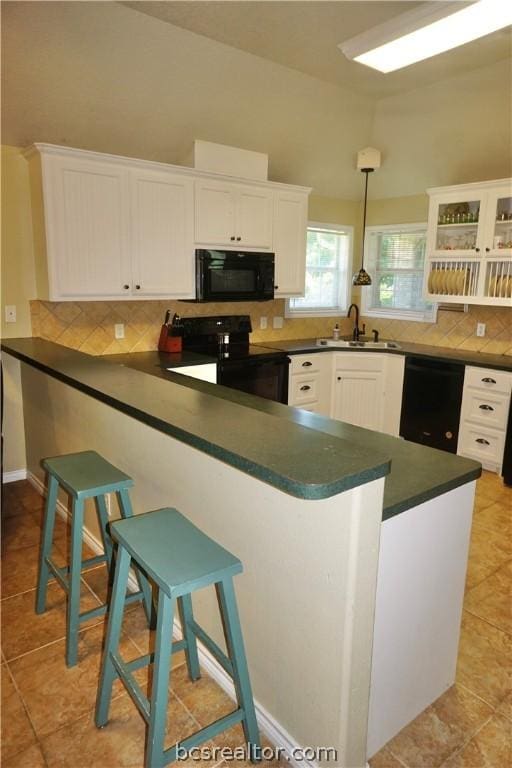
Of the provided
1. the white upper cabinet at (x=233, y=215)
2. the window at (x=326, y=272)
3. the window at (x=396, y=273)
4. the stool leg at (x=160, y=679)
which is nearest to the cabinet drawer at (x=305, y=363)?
the window at (x=326, y=272)

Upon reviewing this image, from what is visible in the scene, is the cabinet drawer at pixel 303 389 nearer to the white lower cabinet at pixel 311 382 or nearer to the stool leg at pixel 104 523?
the white lower cabinet at pixel 311 382

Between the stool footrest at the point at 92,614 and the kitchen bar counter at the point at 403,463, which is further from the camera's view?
the stool footrest at the point at 92,614

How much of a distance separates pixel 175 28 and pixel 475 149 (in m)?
2.50

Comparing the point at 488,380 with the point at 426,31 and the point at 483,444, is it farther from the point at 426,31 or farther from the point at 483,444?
the point at 426,31

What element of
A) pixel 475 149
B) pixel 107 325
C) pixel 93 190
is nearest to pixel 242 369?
pixel 107 325

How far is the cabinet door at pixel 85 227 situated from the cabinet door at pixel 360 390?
2205 mm

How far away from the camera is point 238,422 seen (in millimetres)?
1615

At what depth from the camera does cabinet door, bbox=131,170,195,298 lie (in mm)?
3520

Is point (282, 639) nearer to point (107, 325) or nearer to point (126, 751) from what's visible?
point (126, 751)

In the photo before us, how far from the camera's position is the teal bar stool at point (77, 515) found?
192 centimetres

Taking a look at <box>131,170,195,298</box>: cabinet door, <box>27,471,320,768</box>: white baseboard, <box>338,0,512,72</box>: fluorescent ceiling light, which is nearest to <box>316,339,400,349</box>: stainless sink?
<box>131,170,195,298</box>: cabinet door

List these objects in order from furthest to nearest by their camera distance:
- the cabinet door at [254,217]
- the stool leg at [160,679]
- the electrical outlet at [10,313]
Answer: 1. the cabinet door at [254,217]
2. the electrical outlet at [10,313]
3. the stool leg at [160,679]

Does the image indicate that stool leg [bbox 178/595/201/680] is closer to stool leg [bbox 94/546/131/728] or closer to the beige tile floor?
the beige tile floor

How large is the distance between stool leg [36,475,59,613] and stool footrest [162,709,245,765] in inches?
40.5
